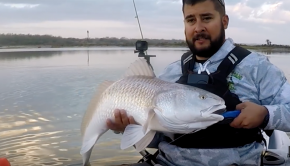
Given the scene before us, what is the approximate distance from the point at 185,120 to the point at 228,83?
0.65 metres

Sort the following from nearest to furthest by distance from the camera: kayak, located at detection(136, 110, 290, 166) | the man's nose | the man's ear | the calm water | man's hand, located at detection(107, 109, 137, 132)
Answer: kayak, located at detection(136, 110, 290, 166) < man's hand, located at detection(107, 109, 137, 132) < the man's nose < the man's ear < the calm water

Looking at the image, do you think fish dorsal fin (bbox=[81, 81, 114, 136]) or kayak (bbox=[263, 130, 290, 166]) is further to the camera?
fish dorsal fin (bbox=[81, 81, 114, 136])

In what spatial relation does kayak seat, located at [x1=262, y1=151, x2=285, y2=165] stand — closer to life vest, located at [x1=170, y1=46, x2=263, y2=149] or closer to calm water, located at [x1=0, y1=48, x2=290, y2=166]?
life vest, located at [x1=170, y1=46, x2=263, y2=149]

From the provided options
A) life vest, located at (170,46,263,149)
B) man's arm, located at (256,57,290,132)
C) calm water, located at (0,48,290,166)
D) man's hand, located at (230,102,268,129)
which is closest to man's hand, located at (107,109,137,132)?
life vest, located at (170,46,263,149)

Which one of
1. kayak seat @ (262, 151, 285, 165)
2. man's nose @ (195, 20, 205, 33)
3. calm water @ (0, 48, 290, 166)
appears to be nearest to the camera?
kayak seat @ (262, 151, 285, 165)

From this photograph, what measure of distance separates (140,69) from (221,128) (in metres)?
0.81

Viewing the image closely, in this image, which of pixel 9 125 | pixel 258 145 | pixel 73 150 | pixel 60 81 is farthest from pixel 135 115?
pixel 60 81

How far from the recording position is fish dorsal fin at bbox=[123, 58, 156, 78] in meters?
3.07

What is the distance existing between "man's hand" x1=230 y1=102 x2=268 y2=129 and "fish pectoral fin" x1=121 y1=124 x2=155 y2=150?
0.65 m

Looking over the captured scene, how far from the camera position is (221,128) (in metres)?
→ 2.86

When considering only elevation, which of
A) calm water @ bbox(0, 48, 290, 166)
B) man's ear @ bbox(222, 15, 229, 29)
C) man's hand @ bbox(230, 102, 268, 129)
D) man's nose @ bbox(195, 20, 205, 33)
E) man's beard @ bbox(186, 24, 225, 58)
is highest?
man's ear @ bbox(222, 15, 229, 29)

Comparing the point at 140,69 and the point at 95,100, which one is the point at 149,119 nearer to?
the point at 140,69

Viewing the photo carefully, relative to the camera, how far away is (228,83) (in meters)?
3.00

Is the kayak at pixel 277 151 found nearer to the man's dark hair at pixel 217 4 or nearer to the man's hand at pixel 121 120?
the man's hand at pixel 121 120
